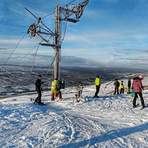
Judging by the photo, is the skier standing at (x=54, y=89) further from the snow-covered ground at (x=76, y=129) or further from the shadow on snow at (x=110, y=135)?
the shadow on snow at (x=110, y=135)

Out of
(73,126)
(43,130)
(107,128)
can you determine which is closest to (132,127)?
(107,128)

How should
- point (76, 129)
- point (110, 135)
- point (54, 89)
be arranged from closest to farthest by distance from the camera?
point (110, 135) < point (76, 129) < point (54, 89)

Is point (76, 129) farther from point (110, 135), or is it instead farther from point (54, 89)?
point (54, 89)

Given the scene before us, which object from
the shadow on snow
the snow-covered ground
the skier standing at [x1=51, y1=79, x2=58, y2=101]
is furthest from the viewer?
the skier standing at [x1=51, y1=79, x2=58, y2=101]

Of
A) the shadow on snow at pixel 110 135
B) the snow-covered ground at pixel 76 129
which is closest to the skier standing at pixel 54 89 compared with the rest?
the snow-covered ground at pixel 76 129

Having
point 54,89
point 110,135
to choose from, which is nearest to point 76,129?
point 110,135

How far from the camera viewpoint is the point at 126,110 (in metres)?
20.5

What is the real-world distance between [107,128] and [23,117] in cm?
384

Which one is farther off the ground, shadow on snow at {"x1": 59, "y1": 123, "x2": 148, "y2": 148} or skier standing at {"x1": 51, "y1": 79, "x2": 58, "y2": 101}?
skier standing at {"x1": 51, "y1": 79, "x2": 58, "y2": 101}

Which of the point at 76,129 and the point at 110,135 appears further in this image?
the point at 76,129

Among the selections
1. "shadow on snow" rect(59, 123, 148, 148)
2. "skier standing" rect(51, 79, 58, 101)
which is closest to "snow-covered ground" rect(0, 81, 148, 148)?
"shadow on snow" rect(59, 123, 148, 148)

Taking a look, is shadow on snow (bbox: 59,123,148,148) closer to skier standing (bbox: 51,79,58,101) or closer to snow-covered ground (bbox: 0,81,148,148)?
snow-covered ground (bbox: 0,81,148,148)

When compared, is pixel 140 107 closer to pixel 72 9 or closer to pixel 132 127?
pixel 132 127

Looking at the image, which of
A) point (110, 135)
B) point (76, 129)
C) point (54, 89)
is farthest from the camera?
point (54, 89)
